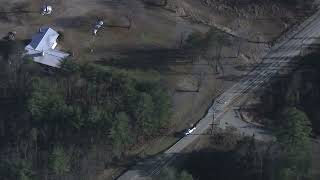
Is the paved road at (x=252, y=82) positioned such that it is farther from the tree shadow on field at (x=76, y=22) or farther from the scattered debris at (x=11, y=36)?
the scattered debris at (x=11, y=36)

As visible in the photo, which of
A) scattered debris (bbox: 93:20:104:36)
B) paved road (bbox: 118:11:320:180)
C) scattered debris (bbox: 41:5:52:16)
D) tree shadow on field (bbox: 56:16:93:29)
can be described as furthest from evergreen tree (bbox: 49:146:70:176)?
scattered debris (bbox: 41:5:52:16)

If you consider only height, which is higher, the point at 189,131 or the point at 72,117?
the point at 72,117

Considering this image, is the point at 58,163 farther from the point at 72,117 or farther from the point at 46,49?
the point at 46,49

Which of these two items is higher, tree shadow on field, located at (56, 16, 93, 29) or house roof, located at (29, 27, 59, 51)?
tree shadow on field, located at (56, 16, 93, 29)

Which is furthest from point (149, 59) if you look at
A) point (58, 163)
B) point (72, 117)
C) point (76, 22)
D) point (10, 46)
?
point (58, 163)

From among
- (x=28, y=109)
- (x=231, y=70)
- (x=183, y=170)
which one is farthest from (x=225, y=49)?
(x=28, y=109)

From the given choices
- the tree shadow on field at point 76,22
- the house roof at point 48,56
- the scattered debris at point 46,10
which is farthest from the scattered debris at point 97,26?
the scattered debris at point 46,10

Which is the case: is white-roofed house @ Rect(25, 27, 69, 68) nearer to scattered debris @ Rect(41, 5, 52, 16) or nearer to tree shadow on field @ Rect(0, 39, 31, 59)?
tree shadow on field @ Rect(0, 39, 31, 59)
